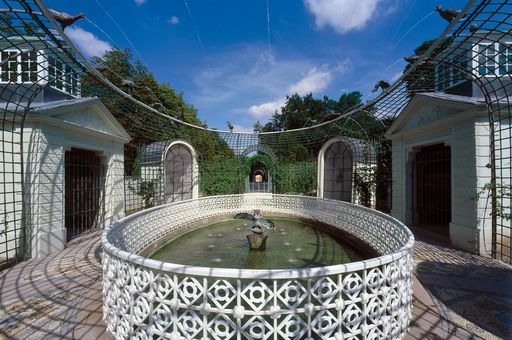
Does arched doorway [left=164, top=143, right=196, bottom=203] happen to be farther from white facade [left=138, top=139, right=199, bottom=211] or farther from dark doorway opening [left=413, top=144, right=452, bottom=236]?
dark doorway opening [left=413, top=144, right=452, bottom=236]

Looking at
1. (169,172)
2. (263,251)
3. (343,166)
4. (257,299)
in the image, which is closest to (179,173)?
(169,172)

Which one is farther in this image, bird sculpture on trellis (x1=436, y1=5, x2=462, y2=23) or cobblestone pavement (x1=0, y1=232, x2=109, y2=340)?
bird sculpture on trellis (x1=436, y1=5, x2=462, y2=23)

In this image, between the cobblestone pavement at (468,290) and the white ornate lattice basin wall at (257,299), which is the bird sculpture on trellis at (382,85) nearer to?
the cobblestone pavement at (468,290)

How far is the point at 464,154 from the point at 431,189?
120 inches

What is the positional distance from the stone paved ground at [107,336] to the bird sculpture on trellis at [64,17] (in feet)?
14.1

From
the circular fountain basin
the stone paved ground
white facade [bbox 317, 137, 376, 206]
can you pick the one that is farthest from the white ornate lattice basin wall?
white facade [bbox 317, 137, 376, 206]

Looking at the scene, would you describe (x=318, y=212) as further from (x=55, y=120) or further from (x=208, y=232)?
(x=55, y=120)

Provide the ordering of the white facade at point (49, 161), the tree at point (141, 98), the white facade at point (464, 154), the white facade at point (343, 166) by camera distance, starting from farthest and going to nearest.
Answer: the tree at point (141, 98) → the white facade at point (343, 166) → the white facade at point (464, 154) → the white facade at point (49, 161)

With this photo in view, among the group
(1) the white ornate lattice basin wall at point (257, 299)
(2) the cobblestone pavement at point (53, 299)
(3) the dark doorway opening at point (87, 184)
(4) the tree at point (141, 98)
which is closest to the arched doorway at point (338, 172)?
(4) the tree at point (141, 98)

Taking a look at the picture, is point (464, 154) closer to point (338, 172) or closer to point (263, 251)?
point (263, 251)

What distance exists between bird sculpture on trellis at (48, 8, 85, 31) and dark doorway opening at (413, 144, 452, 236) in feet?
31.3

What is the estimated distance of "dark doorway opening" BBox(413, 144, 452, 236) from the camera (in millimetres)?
8070

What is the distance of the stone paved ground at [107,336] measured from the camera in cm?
278

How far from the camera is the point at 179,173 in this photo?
40.3ft
